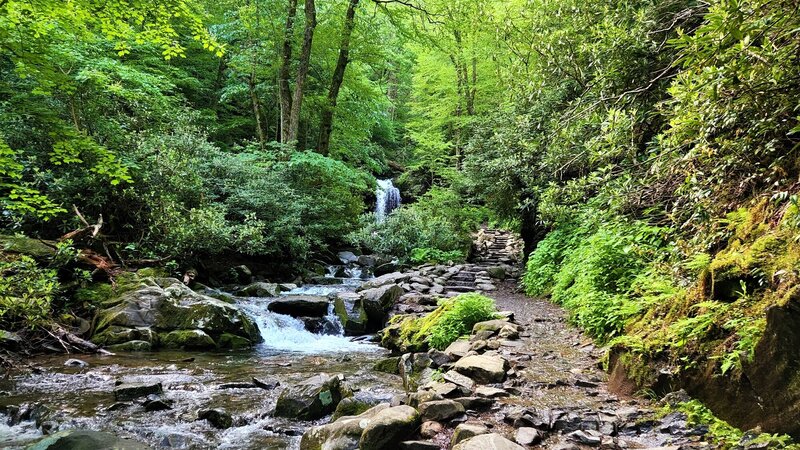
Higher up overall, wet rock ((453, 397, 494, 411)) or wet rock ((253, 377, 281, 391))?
wet rock ((453, 397, 494, 411))

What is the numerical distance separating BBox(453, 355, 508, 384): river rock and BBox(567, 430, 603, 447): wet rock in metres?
1.40

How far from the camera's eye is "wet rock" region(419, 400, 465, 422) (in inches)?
162

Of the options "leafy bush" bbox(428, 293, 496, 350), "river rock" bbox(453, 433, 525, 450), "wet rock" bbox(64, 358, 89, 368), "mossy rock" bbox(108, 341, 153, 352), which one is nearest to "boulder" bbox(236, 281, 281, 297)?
"mossy rock" bbox(108, 341, 153, 352)

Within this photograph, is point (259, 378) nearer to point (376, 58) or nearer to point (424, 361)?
point (424, 361)

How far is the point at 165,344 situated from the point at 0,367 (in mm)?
2412

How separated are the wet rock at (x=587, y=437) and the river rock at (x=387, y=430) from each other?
138 centimetres

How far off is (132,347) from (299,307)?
3512mm

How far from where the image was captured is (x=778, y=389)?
300 cm

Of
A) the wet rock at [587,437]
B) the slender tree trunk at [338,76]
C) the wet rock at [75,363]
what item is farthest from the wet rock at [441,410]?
the slender tree trunk at [338,76]

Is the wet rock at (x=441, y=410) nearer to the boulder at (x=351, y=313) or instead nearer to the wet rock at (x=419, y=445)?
the wet rock at (x=419, y=445)

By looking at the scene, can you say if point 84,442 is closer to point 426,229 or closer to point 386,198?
point 426,229

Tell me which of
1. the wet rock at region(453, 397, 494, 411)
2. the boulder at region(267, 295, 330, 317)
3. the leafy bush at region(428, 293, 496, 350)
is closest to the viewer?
the wet rock at region(453, 397, 494, 411)

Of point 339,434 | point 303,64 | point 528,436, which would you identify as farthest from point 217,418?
point 303,64

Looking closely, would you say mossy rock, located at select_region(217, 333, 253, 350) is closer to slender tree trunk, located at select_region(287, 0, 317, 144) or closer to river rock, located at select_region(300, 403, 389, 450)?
river rock, located at select_region(300, 403, 389, 450)
